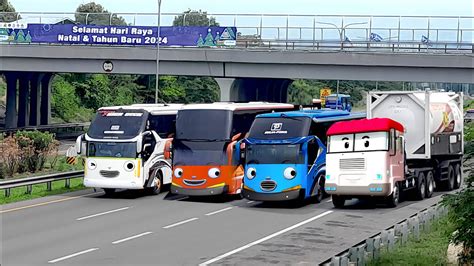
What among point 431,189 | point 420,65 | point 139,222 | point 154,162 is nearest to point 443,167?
point 431,189

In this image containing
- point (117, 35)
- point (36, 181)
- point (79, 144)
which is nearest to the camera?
point (36, 181)

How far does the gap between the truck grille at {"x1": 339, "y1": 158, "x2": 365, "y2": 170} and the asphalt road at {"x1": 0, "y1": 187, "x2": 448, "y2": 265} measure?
1348 mm

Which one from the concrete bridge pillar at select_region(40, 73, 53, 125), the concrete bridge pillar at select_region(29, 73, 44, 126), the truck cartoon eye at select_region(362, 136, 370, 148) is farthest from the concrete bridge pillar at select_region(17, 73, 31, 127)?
the truck cartoon eye at select_region(362, 136, 370, 148)

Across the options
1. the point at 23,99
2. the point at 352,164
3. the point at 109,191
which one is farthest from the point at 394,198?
the point at 23,99

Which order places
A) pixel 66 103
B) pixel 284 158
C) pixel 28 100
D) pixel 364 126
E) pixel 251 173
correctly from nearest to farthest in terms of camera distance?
pixel 364 126, pixel 284 158, pixel 251 173, pixel 28 100, pixel 66 103

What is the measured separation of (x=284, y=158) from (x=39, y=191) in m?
9.18

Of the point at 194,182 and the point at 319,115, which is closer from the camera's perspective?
the point at 194,182

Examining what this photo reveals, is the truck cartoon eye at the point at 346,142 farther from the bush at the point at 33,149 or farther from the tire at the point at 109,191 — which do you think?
the bush at the point at 33,149

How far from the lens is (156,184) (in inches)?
1186

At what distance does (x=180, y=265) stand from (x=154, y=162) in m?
12.6

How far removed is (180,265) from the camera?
17234mm

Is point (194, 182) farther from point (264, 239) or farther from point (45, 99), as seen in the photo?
point (45, 99)

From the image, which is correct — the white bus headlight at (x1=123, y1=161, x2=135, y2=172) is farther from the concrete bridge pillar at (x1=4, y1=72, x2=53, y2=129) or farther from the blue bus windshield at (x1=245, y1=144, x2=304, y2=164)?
the concrete bridge pillar at (x1=4, y1=72, x2=53, y2=129)

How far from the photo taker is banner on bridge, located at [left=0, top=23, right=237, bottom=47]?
52.2 m
